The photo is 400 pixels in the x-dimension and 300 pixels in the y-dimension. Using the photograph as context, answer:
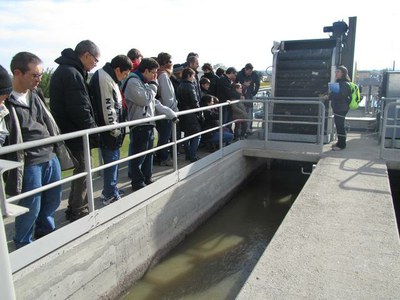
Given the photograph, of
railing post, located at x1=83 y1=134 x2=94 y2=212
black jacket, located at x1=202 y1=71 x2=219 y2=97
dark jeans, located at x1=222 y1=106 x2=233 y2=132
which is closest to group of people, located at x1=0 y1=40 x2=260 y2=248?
railing post, located at x1=83 y1=134 x2=94 y2=212

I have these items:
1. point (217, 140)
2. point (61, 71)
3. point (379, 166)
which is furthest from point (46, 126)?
point (379, 166)

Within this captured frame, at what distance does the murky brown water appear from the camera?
4047 millimetres

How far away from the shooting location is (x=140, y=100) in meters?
4.29

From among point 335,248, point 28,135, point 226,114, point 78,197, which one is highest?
point 28,135

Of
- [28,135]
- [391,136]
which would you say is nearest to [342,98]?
[391,136]

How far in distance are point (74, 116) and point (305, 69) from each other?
6389 mm

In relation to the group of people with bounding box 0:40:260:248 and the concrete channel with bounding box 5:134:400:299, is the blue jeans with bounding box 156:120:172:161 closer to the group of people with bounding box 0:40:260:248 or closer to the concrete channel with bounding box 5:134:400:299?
the group of people with bounding box 0:40:260:248

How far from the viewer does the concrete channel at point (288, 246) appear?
9.05 ft

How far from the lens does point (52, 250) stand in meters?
3.05

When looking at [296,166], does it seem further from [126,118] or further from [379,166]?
[126,118]

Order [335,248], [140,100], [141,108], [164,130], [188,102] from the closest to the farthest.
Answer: [335,248], [140,100], [141,108], [164,130], [188,102]

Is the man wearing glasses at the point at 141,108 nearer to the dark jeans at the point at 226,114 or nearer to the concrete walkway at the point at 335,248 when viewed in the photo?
the concrete walkway at the point at 335,248

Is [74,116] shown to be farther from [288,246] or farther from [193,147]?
[193,147]

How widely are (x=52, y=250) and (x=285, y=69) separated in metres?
7.07
